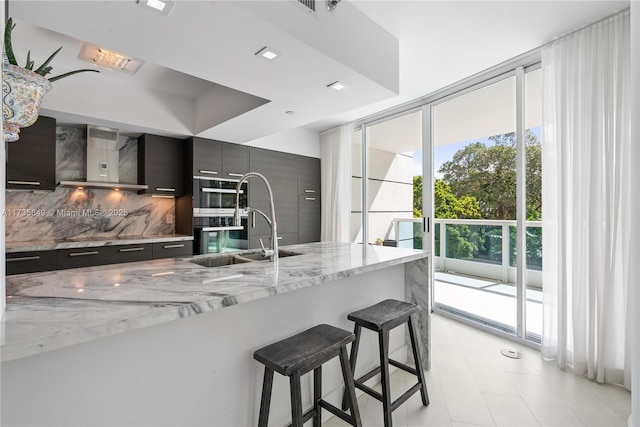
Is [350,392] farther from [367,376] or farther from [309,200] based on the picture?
[309,200]

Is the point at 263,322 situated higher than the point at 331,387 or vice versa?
the point at 263,322

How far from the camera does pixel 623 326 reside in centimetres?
222

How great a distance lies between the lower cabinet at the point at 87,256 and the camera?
9.16 feet

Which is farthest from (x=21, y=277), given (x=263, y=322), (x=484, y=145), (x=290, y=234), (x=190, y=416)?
(x=484, y=145)

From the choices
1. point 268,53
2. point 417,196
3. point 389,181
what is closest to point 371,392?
point 268,53

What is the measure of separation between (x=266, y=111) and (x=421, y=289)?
2.13 metres

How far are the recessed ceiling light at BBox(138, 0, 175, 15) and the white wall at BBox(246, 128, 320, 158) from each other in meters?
2.81

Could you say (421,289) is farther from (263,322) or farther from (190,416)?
(190,416)

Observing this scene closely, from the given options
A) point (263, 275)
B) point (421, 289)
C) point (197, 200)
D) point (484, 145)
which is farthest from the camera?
point (197, 200)

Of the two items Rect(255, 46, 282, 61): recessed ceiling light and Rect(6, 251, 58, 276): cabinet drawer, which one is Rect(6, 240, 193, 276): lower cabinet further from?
Rect(255, 46, 282, 61): recessed ceiling light

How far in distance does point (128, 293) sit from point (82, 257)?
251 centimetres

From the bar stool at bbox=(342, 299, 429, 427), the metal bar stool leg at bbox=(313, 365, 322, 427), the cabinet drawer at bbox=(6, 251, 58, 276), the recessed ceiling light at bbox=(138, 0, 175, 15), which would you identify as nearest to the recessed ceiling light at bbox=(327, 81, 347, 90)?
the recessed ceiling light at bbox=(138, 0, 175, 15)

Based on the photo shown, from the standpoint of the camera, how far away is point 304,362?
1390 millimetres

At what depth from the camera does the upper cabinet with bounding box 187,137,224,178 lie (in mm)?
3805
